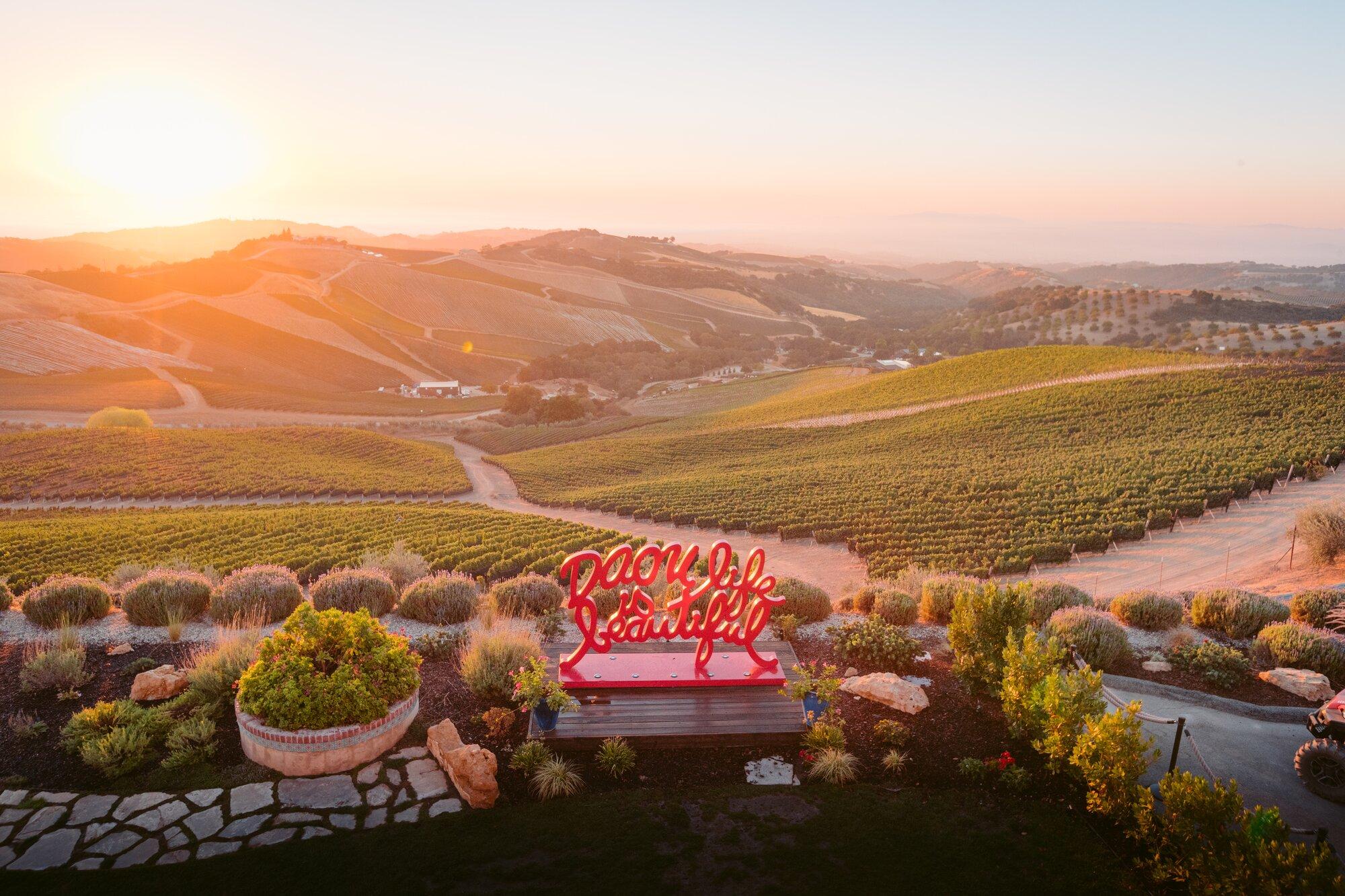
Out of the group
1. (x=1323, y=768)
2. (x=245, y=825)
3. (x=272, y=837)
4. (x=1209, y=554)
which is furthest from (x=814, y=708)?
(x=1209, y=554)

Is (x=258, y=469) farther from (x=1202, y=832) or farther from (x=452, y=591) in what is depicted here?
(x=1202, y=832)

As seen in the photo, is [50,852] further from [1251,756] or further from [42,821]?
[1251,756]

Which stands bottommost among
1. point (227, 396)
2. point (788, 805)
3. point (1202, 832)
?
point (227, 396)

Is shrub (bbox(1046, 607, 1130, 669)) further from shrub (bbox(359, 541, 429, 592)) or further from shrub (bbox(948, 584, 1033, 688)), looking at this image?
shrub (bbox(359, 541, 429, 592))

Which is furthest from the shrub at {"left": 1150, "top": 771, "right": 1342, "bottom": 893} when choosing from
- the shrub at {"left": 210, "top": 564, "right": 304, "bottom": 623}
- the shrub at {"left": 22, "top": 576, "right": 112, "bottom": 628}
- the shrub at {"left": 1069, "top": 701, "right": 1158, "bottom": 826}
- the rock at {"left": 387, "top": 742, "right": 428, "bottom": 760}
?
the shrub at {"left": 22, "top": 576, "right": 112, "bottom": 628}

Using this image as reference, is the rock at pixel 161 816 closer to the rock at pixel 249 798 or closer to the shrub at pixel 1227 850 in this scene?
the rock at pixel 249 798

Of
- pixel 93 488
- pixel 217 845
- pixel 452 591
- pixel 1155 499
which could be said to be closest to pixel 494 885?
pixel 217 845
